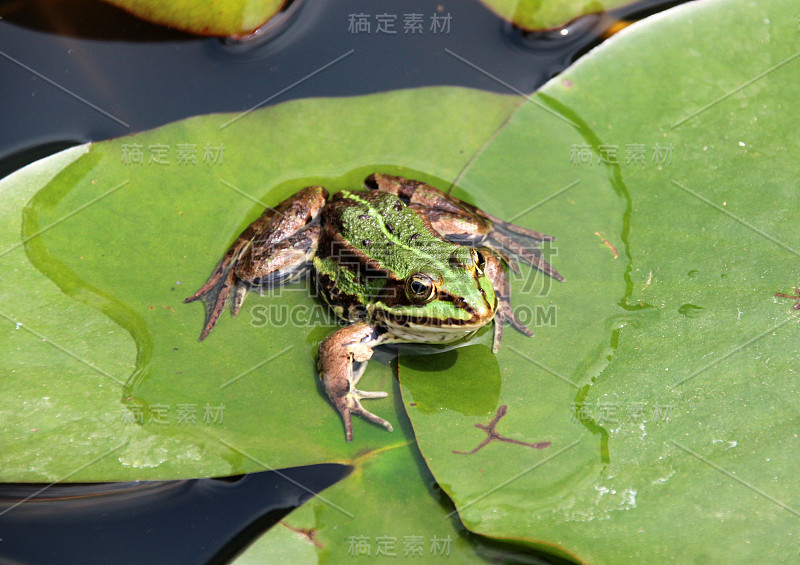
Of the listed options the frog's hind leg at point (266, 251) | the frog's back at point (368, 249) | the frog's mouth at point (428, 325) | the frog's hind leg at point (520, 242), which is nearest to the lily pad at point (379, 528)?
the frog's mouth at point (428, 325)

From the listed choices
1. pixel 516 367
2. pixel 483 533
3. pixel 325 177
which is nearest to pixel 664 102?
pixel 516 367

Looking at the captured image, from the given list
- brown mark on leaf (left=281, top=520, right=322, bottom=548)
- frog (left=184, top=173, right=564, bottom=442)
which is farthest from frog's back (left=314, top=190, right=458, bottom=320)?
brown mark on leaf (left=281, top=520, right=322, bottom=548)

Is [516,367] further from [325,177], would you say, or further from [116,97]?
[116,97]

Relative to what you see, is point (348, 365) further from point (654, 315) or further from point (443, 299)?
point (654, 315)

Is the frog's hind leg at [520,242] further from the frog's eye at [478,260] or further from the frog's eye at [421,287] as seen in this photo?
the frog's eye at [421,287]

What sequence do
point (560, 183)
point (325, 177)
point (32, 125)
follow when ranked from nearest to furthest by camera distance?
point (560, 183)
point (325, 177)
point (32, 125)

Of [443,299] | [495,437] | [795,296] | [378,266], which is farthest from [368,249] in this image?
[795,296]

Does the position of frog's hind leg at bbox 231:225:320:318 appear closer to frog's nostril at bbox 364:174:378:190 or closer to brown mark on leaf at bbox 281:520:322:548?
frog's nostril at bbox 364:174:378:190

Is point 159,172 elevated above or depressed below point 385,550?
above
